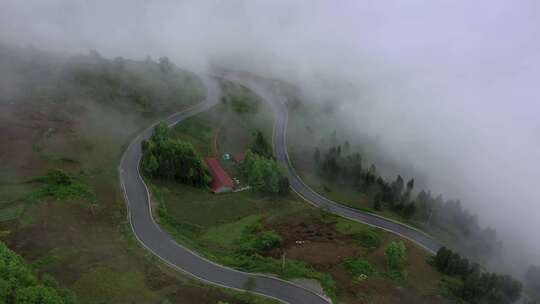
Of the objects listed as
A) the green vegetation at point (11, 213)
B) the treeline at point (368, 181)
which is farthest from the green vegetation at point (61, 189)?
the treeline at point (368, 181)

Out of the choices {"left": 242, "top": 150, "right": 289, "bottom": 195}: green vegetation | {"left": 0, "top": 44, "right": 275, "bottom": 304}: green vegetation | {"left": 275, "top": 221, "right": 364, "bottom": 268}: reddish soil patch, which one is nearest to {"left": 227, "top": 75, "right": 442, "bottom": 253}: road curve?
{"left": 242, "top": 150, "right": 289, "bottom": 195}: green vegetation

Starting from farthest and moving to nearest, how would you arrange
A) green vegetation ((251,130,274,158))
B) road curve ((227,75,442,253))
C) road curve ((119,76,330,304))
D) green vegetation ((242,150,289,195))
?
green vegetation ((251,130,274,158)) → green vegetation ((242,150,289,195)) → road curve ((227,75,442,253)) → road curve ((119,76,330,304))

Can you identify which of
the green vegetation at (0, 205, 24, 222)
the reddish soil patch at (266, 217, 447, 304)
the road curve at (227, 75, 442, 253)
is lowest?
the green vegetation at (0, 205, 24, 222)

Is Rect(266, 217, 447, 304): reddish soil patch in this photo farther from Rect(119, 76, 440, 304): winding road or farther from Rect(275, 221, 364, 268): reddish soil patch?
Rect(119, 76, 440, 304): winding road

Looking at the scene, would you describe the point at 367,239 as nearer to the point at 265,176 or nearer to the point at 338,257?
the point at 338,257

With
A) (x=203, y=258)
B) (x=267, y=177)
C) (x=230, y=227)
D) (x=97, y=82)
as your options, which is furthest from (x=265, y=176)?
(x=97, y=82)

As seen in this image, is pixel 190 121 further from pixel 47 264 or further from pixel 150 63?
pixel 47 264
